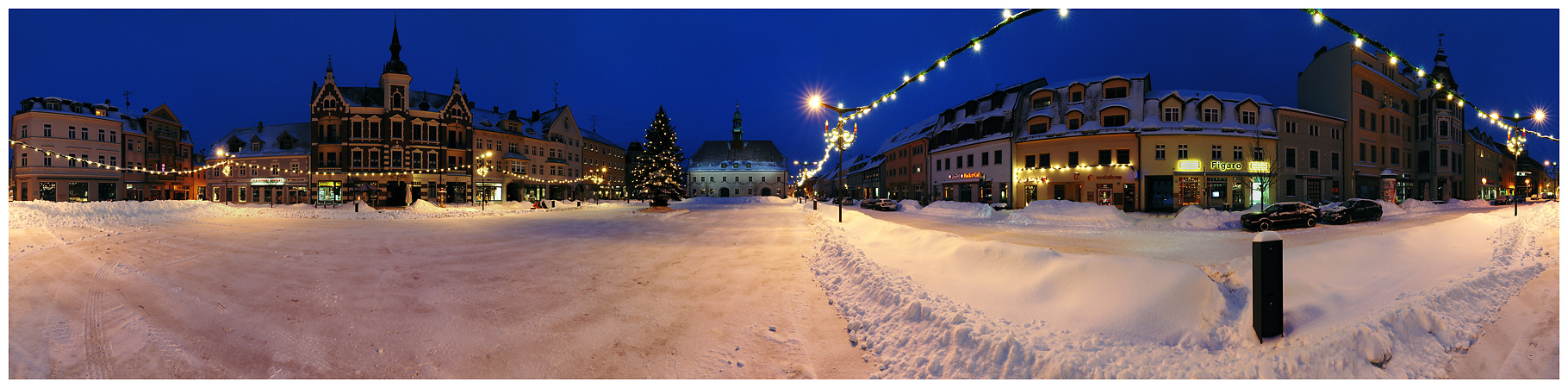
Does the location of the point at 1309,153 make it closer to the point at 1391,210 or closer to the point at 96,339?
the point at 1391,210

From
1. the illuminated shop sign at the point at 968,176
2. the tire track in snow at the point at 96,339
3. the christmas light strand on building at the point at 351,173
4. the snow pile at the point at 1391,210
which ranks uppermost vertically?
the christmas light strand on building at the point at 351,173

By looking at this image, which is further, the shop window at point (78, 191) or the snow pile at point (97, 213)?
the shop window at point (78, 191)

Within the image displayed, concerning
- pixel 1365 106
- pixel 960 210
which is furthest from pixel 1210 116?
pixel 960 210

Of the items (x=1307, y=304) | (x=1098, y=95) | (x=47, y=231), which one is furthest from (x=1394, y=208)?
(x=47, y=231)

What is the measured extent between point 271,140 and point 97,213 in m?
36.4

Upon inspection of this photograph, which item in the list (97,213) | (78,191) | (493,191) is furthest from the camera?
(493,191)

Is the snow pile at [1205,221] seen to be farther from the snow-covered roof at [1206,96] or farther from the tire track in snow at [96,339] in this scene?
the tire track in snow at [96,339]

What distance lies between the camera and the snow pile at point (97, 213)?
1571 cm

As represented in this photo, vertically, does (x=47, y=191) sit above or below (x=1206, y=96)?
below

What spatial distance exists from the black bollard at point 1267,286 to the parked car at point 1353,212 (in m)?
22.9

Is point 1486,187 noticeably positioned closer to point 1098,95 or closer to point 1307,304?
point 1098,95

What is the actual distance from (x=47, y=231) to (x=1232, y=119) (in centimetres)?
4953

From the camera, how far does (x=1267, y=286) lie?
3852 mm

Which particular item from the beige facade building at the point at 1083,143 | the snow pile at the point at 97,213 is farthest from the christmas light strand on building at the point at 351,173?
the beige facade building at the point at 1083,143
